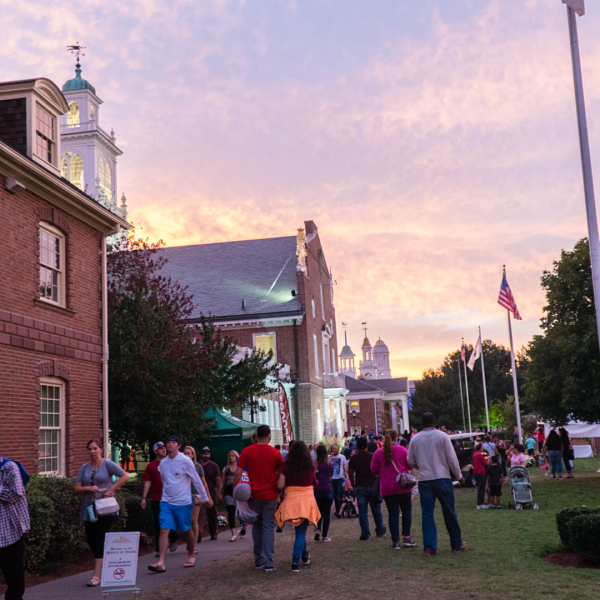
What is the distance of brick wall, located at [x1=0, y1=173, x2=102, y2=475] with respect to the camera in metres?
13.5

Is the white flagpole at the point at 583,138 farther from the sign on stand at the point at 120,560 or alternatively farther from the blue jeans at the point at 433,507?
the sign on stand at the point at 120,560

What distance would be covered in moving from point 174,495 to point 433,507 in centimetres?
364

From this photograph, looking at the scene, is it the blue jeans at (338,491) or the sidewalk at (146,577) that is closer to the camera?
the sidewalk at (146,577)

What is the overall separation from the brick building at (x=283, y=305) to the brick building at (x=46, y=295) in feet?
76.9

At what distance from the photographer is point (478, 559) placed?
Result: 10.0 metres

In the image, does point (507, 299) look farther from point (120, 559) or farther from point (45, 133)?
point (120, 559)

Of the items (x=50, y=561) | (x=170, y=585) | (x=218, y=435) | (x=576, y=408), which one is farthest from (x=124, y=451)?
(x=576, y=408)

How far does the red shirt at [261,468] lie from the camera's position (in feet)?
32.8

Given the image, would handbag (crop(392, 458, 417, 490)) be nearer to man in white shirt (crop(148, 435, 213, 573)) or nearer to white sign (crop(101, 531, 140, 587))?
man in white shirt (crop(148, 435, 213, 573))

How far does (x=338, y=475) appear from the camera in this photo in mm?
17516

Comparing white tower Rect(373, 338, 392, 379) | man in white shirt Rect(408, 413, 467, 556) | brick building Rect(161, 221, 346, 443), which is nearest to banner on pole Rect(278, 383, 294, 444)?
brick building Rect(161, 221, 346, 443)

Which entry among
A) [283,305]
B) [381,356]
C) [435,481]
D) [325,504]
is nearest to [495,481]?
[325,504]

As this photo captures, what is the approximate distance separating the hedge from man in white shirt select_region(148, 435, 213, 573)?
169cm

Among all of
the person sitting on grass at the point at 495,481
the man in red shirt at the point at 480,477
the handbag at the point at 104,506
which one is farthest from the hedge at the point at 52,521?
the man in red shirt at the point at 480,477
